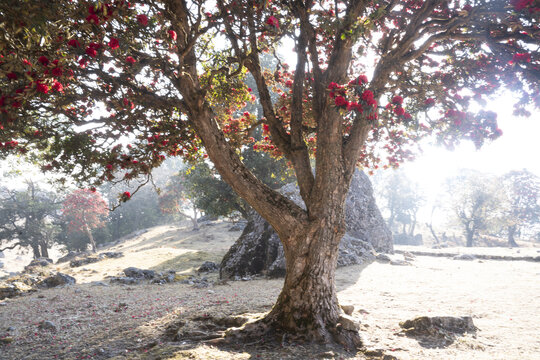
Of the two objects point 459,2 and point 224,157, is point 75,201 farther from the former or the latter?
point 459,2

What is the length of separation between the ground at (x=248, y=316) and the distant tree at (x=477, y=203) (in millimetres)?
31639

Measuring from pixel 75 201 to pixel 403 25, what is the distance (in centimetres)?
3483

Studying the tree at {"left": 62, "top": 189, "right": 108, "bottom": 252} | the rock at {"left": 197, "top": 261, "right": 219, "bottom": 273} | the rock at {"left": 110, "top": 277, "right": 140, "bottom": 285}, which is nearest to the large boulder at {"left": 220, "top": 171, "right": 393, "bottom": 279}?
the rock at {"left": 197, "top": 261, "right": 219, "bottom": 273}

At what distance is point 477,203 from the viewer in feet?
123

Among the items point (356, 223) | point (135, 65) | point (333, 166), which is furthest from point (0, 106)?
point (356, 223)

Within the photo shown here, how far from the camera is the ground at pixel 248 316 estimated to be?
4152mm

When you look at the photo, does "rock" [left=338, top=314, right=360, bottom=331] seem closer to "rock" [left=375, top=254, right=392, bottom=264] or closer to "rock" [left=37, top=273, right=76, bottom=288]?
"rock" [left=375, top=254, right=392, bottom=264]

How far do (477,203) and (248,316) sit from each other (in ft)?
142

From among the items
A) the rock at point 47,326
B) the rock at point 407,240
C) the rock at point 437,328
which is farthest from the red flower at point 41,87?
the rock at point 407,240

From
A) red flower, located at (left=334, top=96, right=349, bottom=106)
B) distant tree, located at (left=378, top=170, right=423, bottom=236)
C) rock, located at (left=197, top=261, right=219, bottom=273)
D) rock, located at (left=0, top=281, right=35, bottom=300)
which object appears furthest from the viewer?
distant tree, located at (left=378, top=170, right=423, bottom=236)

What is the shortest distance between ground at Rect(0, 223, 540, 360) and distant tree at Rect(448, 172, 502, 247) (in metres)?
31.6

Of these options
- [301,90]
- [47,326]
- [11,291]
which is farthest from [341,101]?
[11,291]

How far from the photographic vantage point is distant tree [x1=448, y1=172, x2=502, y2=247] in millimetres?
36750

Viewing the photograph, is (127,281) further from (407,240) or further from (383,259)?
(407,240)
